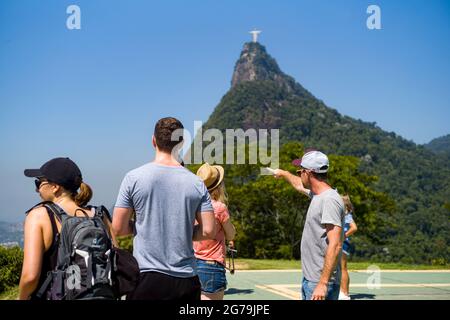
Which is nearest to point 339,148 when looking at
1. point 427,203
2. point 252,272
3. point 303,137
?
point 303,137

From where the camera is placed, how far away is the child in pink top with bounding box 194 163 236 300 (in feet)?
15.1

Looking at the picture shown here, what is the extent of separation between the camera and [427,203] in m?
66.5

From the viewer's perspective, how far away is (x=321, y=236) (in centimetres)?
396

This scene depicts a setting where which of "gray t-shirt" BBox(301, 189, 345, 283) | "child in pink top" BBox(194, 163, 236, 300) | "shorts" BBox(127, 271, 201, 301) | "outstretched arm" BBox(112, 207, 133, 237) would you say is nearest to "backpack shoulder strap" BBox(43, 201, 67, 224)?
"outstretched arm" BBox(112, 207, 133, 237)

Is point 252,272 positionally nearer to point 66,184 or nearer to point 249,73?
point 66,184

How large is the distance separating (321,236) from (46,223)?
1854mm

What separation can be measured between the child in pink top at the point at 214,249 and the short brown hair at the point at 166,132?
3.13 feet

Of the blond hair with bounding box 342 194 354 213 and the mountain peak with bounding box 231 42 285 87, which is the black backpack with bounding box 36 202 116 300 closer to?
the blond hair with bounding box 342 194 354 213

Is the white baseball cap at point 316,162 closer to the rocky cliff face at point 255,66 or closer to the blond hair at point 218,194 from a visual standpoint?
the blond hair at point 218,194

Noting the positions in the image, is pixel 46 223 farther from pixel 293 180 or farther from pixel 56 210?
pixel 293 180

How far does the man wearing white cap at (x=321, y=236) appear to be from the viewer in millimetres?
3846

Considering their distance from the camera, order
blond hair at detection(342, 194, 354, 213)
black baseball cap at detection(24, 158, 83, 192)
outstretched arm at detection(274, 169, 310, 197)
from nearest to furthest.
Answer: black baseball cap at detection(24, 158, 83, 192) < outstretched arm at detection(274, 169, 310, 197) < blond hair at detection(342, 194, 354, 213)
